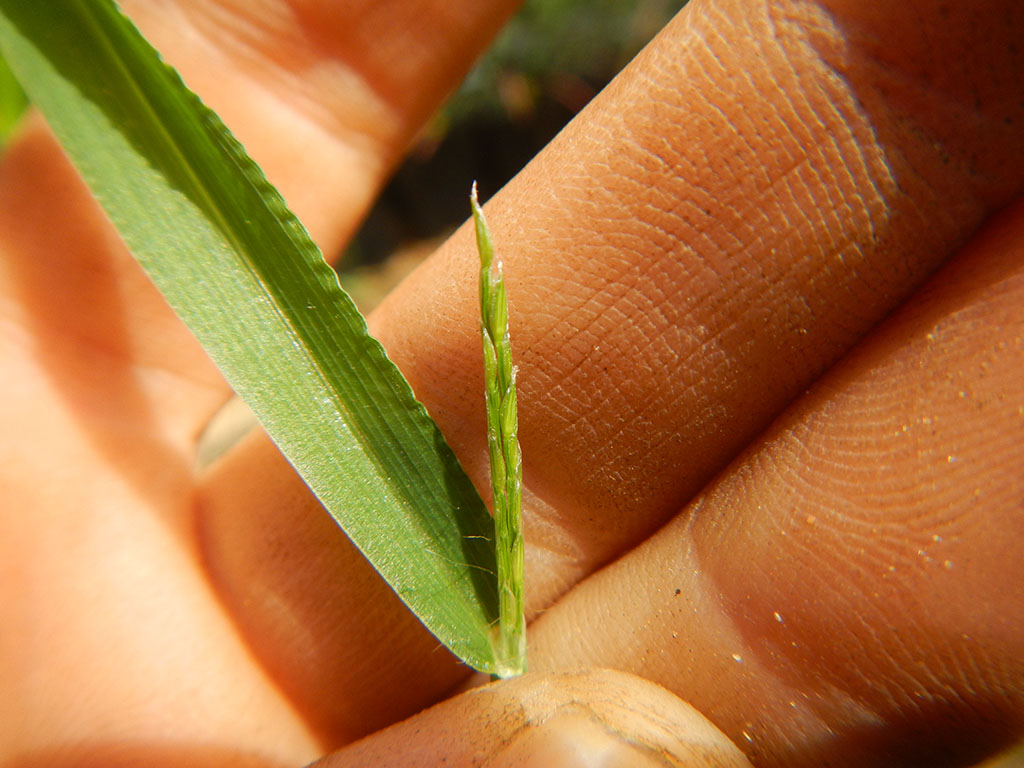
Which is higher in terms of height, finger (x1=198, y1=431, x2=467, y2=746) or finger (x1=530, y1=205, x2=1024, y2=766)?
finger (x1=530, y1=205, x2=1024, y2=766)

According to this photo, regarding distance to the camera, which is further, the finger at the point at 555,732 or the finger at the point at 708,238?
the finger at the point at 708,238

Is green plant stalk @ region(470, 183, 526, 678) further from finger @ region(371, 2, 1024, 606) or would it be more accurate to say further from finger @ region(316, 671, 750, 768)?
finger @ region(371, 2, 1024, 606)

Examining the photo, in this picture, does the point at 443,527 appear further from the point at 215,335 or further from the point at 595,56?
the point at 595,56

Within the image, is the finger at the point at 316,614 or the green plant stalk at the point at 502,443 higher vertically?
the green plant stalk at the point at 502,443

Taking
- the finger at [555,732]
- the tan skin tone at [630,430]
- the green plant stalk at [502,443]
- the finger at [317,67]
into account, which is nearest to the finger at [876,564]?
the tan skin tone at [630,430]

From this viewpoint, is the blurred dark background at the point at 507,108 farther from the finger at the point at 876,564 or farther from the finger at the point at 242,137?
the finger at the point at 876,564

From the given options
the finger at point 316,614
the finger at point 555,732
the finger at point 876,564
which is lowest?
the finger at point 316,614

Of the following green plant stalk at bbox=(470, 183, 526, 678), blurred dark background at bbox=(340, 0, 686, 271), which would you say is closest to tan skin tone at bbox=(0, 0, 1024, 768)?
green plant stalk at bbox=(470, 183, 526, 678)

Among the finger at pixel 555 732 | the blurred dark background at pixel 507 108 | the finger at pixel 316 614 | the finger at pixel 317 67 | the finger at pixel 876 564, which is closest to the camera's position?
the finger at pixel 555 732
